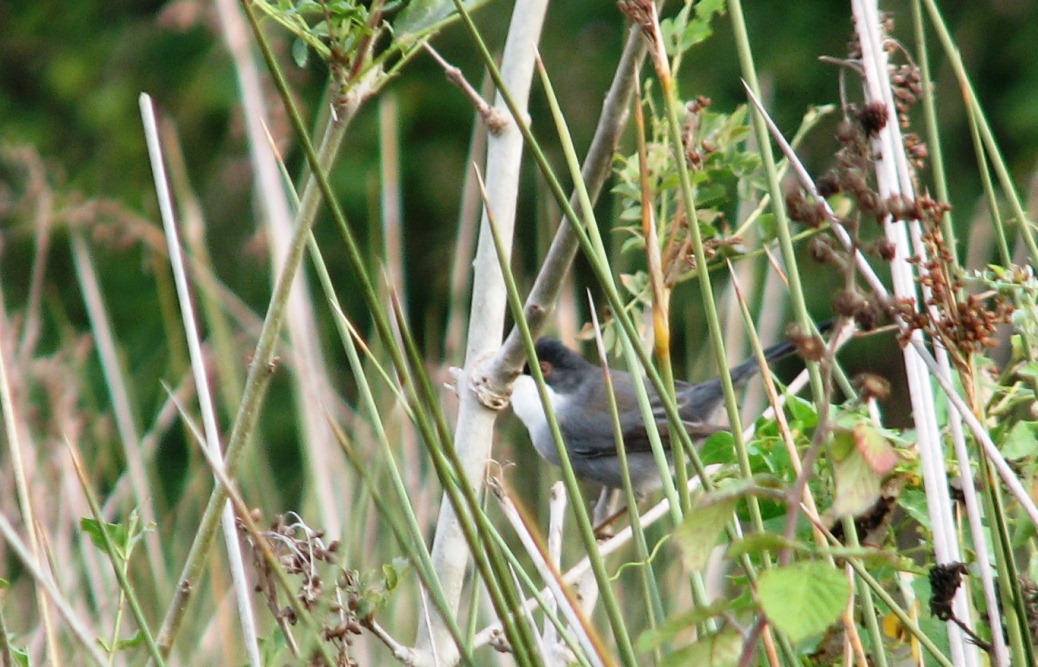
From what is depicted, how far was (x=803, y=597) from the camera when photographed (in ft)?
1.97

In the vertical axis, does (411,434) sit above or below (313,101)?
below

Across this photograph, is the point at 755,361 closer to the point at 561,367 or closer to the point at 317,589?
the point at 561,367

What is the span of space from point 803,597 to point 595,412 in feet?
9.01

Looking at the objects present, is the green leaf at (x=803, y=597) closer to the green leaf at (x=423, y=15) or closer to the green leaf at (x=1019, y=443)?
the green leaf at (x=1019, y=443)

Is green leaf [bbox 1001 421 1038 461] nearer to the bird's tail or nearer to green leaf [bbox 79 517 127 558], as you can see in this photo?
green leaf [bbox 79 517 127 558]

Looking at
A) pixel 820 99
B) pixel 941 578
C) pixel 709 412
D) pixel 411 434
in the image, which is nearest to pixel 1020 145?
pixel 820 99

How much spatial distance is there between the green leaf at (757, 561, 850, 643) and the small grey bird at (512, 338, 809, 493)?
2.40 metres

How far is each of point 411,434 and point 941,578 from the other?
1435 millimetres

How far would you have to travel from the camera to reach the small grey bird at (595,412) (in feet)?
10.3

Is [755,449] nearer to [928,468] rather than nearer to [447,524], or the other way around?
[928,468]

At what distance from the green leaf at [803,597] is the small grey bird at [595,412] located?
7.87 ft

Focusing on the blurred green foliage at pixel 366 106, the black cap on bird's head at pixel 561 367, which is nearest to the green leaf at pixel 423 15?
the black cap on bird's head at pixel 561 367

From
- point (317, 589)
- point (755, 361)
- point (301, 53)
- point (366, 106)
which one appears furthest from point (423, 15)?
point (366, 106)

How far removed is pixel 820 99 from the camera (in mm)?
5398
